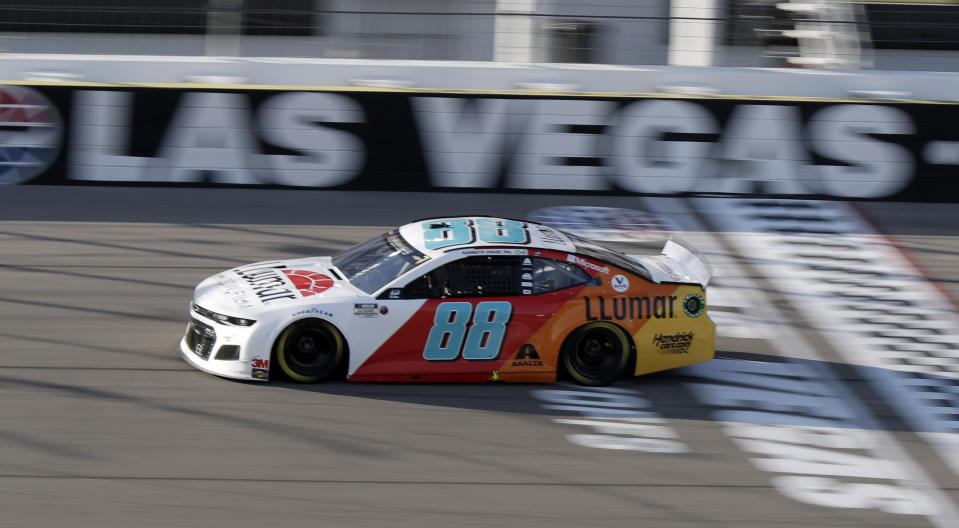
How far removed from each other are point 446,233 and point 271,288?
4.20 feet

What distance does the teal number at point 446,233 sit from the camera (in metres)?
7.70

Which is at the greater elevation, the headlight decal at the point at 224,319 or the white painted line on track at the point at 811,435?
the headlight decal at the point at 224,319

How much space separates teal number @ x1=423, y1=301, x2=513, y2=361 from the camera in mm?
7457

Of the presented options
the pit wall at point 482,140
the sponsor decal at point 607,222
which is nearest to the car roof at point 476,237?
the sponsor decal at point 607,222

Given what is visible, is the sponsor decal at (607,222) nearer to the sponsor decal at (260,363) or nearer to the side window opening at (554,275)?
the side window opening at (554,275)

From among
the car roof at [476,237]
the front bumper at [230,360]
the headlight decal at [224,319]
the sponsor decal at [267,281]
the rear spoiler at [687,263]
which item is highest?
the car roof at [476,237]

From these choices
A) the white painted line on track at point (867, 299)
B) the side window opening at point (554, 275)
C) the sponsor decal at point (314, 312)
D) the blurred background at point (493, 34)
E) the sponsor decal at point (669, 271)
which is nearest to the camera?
the sponsor decal at point (314, 312)

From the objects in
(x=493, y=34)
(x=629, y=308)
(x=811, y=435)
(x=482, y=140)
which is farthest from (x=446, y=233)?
(x=493, y=34)

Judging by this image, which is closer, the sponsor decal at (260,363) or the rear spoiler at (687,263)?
the sponsor decal at (260,363)

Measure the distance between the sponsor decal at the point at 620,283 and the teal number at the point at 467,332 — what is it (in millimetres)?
765

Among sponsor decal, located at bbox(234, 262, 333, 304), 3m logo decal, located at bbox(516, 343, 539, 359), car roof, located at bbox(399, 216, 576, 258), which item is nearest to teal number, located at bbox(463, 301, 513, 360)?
3m logo decal, located at bbox(516, 343, 539, 359)

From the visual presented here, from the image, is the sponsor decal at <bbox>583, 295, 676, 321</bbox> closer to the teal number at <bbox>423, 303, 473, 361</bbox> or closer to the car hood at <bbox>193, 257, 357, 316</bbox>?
the teal number at <bbox>423, 303, 473, 361</bbox>

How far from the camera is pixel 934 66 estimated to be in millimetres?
14328

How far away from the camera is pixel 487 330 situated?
296 inches
